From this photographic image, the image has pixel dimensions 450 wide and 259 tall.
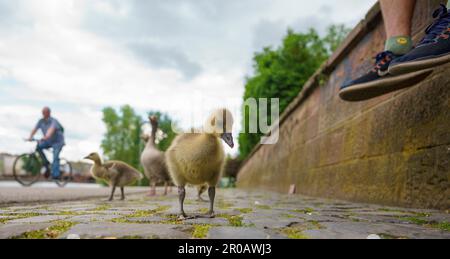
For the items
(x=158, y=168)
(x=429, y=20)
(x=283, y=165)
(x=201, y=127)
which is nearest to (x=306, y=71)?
(x=283, y=165)

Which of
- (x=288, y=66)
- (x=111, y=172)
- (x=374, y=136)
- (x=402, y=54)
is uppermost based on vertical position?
(x=288, y=66)

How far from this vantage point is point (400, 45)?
3.70m

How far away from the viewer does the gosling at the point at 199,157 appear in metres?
3.21

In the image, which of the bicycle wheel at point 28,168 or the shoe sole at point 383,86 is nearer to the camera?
the shoe sole at point 383,86

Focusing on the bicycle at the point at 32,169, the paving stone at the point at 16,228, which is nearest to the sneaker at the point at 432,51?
the paving stone at the point at 16,228

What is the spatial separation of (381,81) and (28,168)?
13.7 m

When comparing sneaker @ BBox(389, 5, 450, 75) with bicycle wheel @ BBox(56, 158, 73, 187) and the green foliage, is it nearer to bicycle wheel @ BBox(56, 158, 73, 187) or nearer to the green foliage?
bicycle wheel @ BBox(56, 158, 73, 187)

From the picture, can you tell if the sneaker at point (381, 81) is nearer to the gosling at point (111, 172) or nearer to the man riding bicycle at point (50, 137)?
the gosling at point (111, 172)

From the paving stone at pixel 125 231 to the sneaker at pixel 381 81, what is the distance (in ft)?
8.17

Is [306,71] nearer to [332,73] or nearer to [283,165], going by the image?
[283,165]

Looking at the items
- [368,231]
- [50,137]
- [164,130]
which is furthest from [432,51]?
[50,137]

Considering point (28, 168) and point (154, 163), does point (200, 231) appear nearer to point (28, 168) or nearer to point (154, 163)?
point (154, 163)

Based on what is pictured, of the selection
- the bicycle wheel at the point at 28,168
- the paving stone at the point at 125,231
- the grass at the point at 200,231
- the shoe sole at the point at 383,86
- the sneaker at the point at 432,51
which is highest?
the sneaker at the point at 432,51
